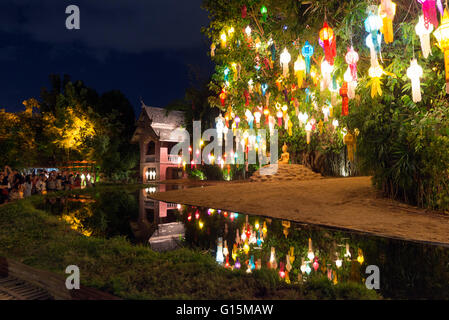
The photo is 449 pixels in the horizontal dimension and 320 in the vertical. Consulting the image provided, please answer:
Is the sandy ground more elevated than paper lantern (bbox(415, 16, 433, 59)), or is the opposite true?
paper lantern (bbox(415, 16, 433, 59))

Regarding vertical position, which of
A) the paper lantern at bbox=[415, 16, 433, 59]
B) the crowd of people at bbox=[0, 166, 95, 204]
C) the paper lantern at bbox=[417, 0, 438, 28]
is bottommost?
the crowd of people at bbox=[0, 166, 95, 204]

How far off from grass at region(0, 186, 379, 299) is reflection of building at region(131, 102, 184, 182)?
21995mm

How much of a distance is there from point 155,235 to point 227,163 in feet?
55.7

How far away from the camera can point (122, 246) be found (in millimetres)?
4301

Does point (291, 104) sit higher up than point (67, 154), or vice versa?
point (291, 104)

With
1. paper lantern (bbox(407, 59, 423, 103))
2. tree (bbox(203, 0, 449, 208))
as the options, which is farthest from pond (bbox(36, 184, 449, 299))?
tree (bbox(203, 0, 449, 208))

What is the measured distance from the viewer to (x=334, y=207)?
25.9 feet

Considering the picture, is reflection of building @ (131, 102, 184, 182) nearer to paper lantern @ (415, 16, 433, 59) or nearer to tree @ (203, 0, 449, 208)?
tree @ (203, 0, 449, 208)

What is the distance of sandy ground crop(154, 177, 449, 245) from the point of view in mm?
5709

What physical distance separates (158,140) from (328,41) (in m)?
22.2

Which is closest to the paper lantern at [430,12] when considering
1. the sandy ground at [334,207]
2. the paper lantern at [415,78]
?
the paper lantern at [415,78]
